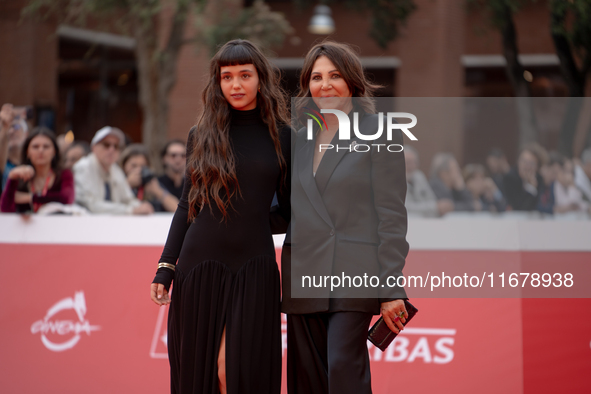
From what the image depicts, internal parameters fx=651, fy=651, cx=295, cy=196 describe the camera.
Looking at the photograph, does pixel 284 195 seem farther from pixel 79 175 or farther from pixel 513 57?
pixel 513 57

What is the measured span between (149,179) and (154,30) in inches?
276

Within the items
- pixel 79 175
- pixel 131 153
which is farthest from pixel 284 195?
pixel 131 153

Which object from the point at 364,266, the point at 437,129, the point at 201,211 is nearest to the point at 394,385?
the point at 364,266

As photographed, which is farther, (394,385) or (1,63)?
(1,63)

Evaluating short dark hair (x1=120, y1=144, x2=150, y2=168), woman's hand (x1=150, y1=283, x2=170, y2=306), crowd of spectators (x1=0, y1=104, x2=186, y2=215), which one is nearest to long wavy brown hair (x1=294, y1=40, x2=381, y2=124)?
woman's hand (x1=150, y1=283, x2=170, y2=306)

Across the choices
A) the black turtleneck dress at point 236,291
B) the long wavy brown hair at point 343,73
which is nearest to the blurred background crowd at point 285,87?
the long wavy brown hair at point 343,73

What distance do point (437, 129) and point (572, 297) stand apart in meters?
3.43

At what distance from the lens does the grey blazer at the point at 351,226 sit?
119 inches

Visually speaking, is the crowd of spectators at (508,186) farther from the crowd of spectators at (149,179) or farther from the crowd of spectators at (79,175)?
the crowd of spectators at (79,175)

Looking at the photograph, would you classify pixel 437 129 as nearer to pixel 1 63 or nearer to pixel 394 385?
pixel 394 385

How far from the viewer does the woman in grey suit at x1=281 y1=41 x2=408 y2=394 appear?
3.03 metres

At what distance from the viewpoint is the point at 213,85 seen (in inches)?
128

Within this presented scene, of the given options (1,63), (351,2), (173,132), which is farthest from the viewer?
(173,132)

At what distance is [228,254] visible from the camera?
3148mm
